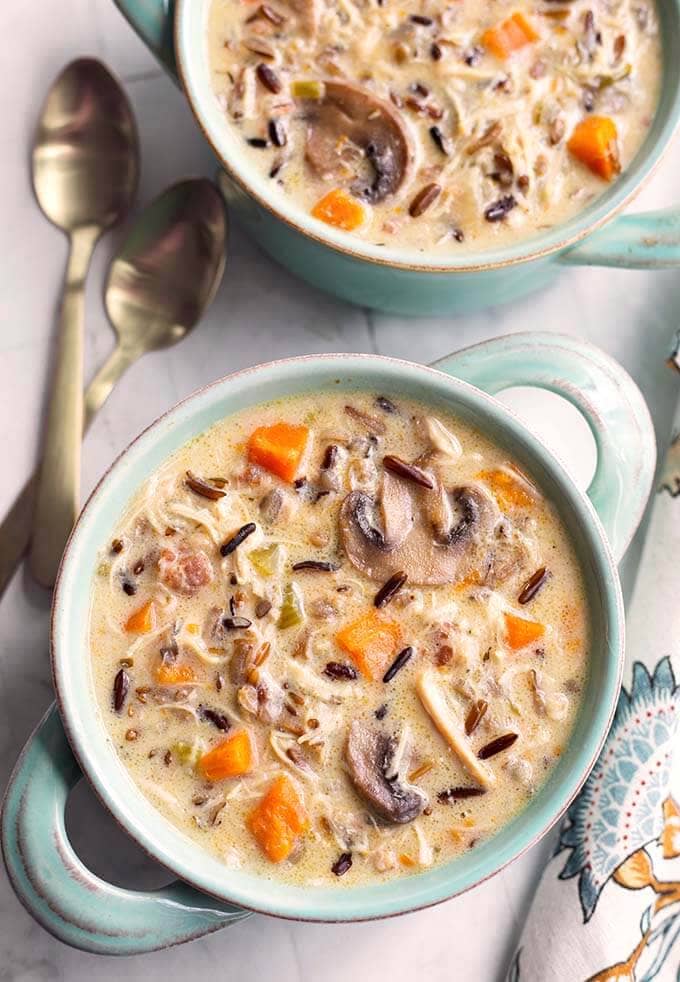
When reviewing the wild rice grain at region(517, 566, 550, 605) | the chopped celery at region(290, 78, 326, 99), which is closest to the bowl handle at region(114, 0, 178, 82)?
the chopped celery at region(290, 78, 326, 99)

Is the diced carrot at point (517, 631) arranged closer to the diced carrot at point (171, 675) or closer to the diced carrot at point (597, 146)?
the diced carrot at point (171, 675)

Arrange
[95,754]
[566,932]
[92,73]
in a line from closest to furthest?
[95,754] → [566,932] → [92,73]

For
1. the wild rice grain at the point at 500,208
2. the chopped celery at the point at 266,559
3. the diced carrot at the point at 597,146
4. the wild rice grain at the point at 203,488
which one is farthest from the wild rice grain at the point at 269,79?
the chopped celery at the point at 266,559

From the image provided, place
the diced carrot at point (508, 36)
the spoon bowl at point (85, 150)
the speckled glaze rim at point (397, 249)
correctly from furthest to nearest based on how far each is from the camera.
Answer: the spoon bowl at point (85, 150)
the diced carrot at point (508, 36)
the speckled glaze rim at point (397, 249)

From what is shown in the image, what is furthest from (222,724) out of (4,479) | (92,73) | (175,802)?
(92,73)

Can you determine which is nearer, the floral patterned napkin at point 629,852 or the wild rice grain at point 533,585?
the wild rice grain at point 533,585

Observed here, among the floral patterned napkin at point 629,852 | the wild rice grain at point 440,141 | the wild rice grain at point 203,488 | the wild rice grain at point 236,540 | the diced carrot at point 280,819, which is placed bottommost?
the floral patterned napkin at point 629,852

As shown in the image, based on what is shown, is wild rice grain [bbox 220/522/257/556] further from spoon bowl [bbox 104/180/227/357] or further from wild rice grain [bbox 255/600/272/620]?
spoon bowl [bbox 104/180/227/357]

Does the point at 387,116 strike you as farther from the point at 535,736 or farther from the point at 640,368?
the point at 535,736
